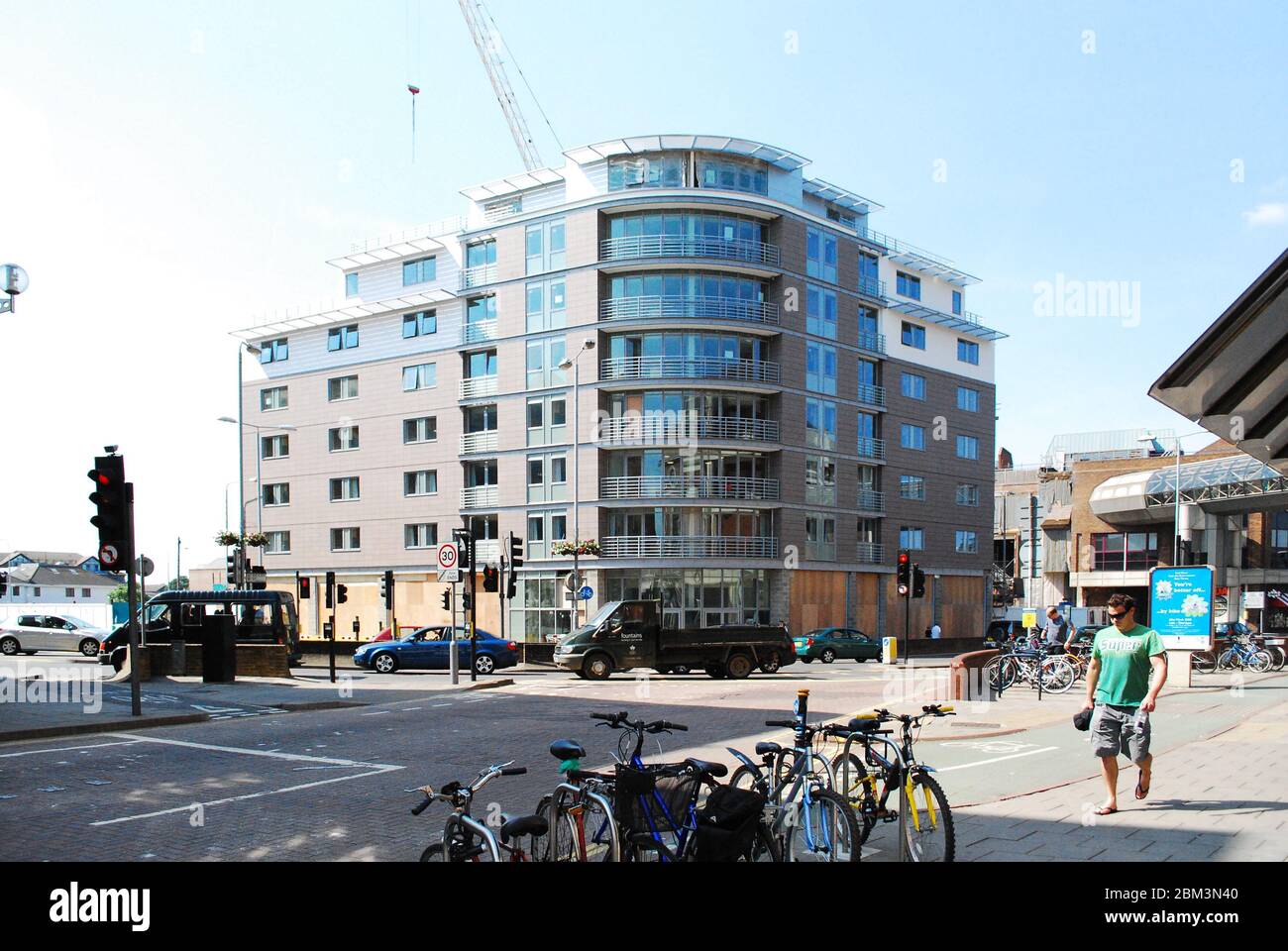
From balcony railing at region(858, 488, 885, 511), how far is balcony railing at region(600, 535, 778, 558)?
8.87 meters

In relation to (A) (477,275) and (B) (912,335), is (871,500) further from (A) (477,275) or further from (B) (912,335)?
(A) (477,275)

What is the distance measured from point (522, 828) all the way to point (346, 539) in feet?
175

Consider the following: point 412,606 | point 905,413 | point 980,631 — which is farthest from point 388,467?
point 980,631

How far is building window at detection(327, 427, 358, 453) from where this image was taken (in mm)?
56438

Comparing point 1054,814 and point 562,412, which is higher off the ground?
point 562,412

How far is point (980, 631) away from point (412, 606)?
32.5 m

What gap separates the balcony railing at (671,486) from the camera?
4731 centimetres

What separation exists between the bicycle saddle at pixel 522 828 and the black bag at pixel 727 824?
1.23 meters

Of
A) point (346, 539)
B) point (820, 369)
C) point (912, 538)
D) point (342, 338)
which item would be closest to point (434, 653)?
point (346, 539)

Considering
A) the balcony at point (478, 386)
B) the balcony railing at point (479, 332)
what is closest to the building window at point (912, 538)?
the balcony at point (478, 386)

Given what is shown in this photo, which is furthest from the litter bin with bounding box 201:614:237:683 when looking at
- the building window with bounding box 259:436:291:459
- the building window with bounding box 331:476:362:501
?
the building window with bounding box 259:436:291:459

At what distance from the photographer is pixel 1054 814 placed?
8.67 metres
